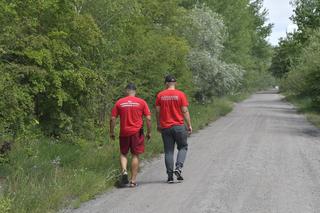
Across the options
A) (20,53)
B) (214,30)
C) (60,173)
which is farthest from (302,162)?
(214,30)

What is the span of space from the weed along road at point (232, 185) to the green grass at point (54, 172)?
390mm

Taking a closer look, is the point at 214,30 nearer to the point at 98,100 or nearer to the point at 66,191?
the point at 98,100

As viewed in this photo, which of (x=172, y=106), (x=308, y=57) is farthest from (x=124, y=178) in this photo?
(x=308, y=57)

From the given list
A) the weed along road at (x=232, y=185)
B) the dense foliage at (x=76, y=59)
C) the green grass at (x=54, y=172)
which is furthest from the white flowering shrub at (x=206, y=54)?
the green grass at (x=54, y=172)

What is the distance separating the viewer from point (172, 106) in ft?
32.9

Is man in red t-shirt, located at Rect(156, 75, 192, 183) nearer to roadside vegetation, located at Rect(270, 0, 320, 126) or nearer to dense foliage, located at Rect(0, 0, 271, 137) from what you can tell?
dense foliage, located at Rect(0, 0, 271, 137)

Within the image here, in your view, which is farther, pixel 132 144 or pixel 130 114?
pixel 132 144

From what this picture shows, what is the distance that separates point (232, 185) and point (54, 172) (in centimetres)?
314

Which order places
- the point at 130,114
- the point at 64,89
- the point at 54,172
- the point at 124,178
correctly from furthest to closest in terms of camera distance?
the point at 64,89 < the point at 130,114 < the point at 124,178 < the point at 54,172

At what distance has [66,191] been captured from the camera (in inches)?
324

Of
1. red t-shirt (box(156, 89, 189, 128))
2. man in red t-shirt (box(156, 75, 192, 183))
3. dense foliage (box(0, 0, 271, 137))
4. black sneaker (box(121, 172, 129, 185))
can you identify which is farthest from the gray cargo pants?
dense foliage (box(0, 0, 271, 137))

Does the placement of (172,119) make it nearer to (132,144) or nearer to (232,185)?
(132,144)

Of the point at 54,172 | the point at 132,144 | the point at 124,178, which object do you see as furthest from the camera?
the point at 132,144

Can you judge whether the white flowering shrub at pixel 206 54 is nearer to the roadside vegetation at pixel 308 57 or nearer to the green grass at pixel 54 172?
the roadside vegetation at pixel 308 57
